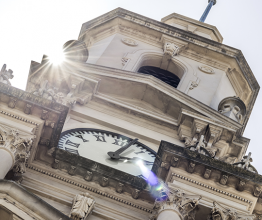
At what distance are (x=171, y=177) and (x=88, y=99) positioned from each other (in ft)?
25.6

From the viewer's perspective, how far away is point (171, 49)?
27109mm

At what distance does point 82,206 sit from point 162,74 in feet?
47.7

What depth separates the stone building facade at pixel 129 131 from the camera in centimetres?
1385

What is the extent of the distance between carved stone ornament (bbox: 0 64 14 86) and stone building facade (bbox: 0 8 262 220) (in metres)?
0.04

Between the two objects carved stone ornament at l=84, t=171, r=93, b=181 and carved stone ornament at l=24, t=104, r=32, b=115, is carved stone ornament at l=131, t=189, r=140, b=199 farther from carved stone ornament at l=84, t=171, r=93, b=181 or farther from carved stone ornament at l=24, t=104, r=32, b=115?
carved stone ornament at l=24, t=104, r=32, b=115

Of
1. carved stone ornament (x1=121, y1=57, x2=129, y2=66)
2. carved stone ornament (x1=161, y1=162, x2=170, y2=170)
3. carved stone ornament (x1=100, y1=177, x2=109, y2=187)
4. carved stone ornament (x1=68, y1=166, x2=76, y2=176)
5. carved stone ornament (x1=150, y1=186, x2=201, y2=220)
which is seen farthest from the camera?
carved stone ornament (x1=121, y1=57, x2=129, y2=66)

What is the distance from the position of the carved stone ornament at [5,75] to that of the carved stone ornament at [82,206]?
4255 mm

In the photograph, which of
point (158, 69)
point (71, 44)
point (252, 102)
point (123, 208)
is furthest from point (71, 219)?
point (252, 102)

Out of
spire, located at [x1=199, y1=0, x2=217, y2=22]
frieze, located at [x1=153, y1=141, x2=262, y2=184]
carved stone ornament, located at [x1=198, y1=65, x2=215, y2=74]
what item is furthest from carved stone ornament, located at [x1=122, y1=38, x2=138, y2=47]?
spire, located at [x1=199, y1=0, x2=217, y2=22]

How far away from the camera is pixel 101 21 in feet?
94.2

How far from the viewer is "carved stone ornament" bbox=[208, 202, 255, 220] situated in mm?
13415

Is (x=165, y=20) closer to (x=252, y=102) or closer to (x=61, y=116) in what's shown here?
(x=252, y=102)

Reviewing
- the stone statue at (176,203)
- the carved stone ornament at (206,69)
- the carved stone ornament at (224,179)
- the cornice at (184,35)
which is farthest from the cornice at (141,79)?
the stone statue at (176,203)

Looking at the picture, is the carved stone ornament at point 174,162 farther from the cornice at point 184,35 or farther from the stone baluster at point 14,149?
the cornice at point 184,35
